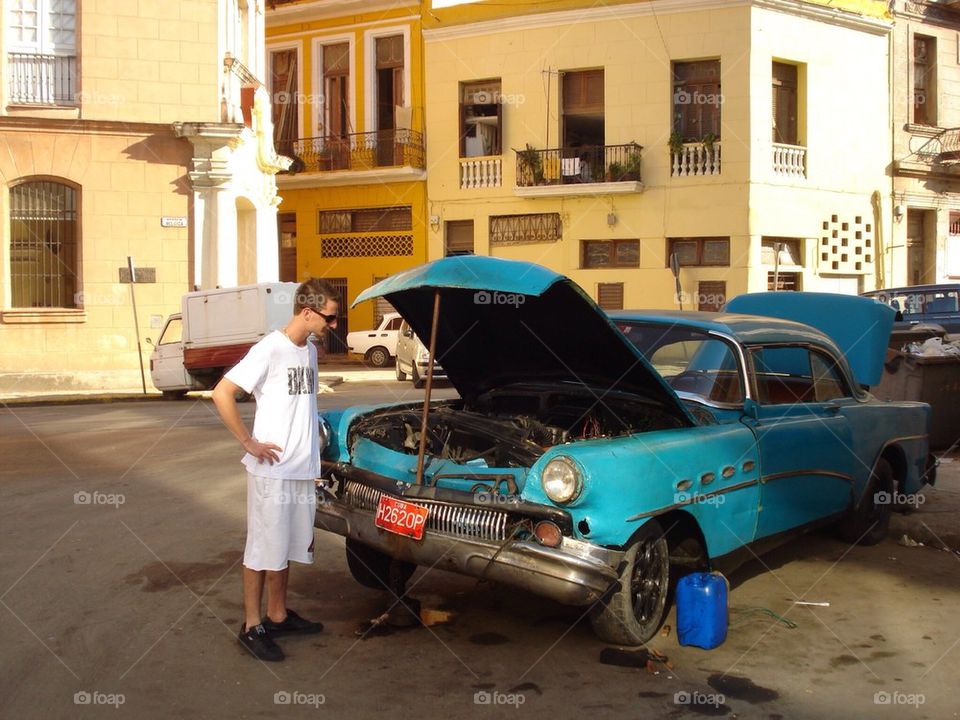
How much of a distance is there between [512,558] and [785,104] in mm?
24347

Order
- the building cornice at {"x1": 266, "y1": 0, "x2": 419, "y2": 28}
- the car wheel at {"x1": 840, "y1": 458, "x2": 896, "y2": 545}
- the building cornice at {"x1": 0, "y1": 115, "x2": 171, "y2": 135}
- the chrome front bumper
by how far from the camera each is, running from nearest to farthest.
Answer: the chrome front bumper < the car wheel at {"x1": 840, "y1": 458, "x2": 896, "y2": 545} < the building cornice at {"x1": 0, "y1": 115, "x2": 171, "y2": 135} < the building cornice at {"x1": 266, "y1": 0, "x2": 419, "y2": 28}

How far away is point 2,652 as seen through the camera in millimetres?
4773

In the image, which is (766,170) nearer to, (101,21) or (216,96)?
(216,96)

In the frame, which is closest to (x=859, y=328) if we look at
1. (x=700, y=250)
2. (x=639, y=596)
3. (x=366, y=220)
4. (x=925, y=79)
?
(x=639, y=596)

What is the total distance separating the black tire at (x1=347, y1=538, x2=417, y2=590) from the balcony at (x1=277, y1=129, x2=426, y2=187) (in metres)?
23.7

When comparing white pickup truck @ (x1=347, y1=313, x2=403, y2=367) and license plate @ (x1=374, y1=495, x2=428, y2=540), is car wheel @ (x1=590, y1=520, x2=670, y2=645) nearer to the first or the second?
license plate @ (x1=374, y1=495, x2=428, y2=540)

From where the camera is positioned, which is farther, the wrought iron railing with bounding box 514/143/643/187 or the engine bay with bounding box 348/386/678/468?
the wrought iron railing with bounding box 514/143/643/187

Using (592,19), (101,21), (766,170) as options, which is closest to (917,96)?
(766,170)

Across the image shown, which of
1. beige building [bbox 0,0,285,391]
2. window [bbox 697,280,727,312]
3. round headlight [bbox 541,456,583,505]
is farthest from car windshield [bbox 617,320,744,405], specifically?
window [bbox 697,280,727,312]

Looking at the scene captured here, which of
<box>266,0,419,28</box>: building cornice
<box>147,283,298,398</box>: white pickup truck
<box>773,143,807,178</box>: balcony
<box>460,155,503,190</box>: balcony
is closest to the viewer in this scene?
<box>147,283,298,398</box>: white pickup truck

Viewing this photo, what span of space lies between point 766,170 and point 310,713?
2355 cm

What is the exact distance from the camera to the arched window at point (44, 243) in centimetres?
2067

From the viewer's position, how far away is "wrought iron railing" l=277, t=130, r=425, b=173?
29.0 m

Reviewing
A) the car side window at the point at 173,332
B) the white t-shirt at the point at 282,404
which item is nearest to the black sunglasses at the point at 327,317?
the white t-shirt at the point at 282,404
